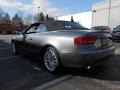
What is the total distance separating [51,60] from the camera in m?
4.98

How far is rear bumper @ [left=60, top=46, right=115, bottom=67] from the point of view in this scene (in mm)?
4219

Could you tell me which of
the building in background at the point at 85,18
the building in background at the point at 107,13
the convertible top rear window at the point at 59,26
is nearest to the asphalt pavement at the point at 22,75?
the convertible top rear window at the point at 59,26

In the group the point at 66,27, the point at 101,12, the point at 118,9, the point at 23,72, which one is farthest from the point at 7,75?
the point at 101,12

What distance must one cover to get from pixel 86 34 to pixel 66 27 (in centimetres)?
116

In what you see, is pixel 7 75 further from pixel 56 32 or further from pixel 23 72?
pixel 56 32

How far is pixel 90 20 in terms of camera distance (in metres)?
40.2

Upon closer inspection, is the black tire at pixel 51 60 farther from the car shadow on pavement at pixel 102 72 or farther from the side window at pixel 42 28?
the side window at pixel 42 28

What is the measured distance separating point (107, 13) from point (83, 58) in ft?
106

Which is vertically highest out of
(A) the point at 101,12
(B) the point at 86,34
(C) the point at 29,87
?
(A) the point at 101,12

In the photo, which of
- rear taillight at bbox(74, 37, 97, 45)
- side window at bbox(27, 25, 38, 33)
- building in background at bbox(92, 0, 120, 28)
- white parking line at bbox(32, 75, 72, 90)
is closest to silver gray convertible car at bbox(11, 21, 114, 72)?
rear taillight at bbox(74, 37, 97, 45)

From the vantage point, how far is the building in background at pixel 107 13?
108 feet

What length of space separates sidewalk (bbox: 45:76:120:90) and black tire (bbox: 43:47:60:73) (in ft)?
1.89

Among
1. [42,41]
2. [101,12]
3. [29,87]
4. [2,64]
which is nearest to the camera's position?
[29,87]

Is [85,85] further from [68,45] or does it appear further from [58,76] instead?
[68,45]
